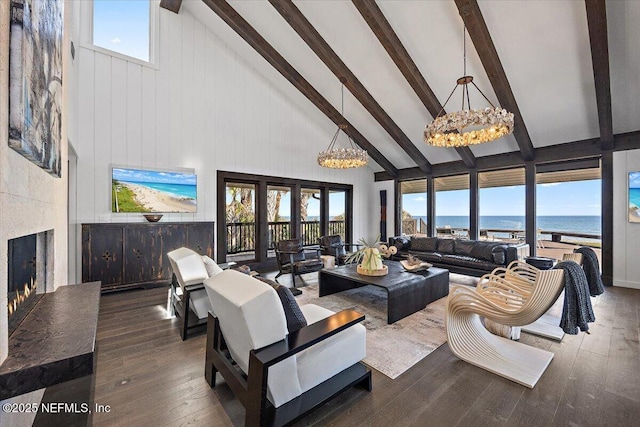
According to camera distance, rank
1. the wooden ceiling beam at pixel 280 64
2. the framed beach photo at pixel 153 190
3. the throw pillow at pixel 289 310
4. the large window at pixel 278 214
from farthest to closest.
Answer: the large window at pixel 278 214, the wooden ceiling beam at pixel 280 64, the framed beach photo at pixel 153 190, the throw pillow at pixel 289 310

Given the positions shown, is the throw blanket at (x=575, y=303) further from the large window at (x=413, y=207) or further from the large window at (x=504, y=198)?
the large window at (x=413, y=207)

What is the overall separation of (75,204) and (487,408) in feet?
19.4

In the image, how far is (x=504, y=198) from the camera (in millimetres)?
6582

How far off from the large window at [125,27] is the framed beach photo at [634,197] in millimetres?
8933

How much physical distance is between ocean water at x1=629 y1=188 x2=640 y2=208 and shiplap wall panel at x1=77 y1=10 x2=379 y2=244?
20.0 feet

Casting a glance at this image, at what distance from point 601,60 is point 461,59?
170 centimetres

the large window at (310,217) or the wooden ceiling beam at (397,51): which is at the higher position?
the wooden ceiling beam at (397,51)

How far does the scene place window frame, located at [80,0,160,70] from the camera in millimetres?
4379

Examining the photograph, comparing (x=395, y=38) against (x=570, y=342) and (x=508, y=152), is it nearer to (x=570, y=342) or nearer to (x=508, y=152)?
(x=508, y=152)

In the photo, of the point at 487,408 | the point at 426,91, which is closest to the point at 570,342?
the point at 487,408

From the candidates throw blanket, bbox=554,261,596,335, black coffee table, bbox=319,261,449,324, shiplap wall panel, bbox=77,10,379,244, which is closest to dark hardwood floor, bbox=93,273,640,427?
throw blanket, bbox=554,261,596,335

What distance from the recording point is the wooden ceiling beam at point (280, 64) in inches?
189

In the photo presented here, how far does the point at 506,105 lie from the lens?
14.8 feet

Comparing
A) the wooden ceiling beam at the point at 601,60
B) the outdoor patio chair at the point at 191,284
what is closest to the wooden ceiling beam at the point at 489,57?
the wooden ceiling beam at the point at 601,60
